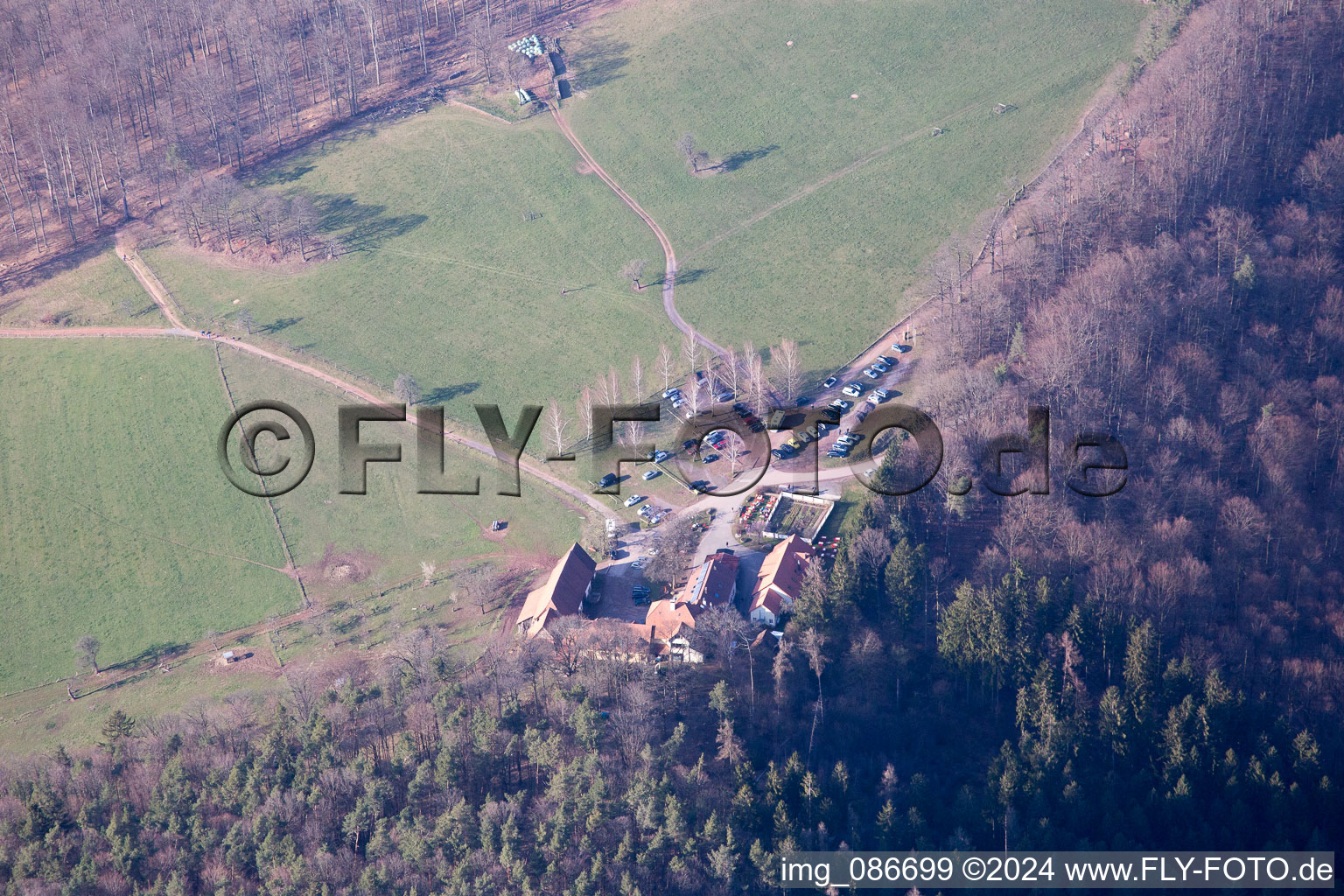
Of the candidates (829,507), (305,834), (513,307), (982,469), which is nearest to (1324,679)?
(982,469)

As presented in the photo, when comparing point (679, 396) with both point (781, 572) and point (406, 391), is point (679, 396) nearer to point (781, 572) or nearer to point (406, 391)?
point (406, 391)

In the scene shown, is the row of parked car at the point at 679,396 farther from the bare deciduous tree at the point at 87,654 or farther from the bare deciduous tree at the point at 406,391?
the bare deciduous tree at the point at 87,654

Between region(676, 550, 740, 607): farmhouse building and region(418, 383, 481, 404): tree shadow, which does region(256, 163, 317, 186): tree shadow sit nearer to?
region(418, 383, 481, 404): tree shadow

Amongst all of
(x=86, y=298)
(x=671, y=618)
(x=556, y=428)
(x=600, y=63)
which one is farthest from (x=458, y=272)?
(x=671, y=618)

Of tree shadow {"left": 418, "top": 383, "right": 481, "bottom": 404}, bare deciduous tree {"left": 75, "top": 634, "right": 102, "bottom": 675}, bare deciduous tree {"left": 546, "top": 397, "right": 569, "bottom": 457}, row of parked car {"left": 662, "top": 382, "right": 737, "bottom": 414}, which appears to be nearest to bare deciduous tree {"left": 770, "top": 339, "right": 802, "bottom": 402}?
row of parked car {"left": 662, "top": 382, "right": 737, "bottom": 414}

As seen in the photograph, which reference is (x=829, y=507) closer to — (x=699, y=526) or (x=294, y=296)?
(x=699, y=526)

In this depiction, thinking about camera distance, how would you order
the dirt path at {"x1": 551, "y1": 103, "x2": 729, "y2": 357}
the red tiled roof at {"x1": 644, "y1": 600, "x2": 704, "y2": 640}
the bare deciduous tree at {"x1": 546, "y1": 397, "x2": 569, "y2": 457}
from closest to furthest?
the red tiled roof at {"x1": 644, "y1": 600, "x2": 704, "y2": 640} < the bare deciduous tree at {"x1": 546, "y1": 397, "x2": 569, "y2": 457} < the dirt path at {"x1": 551, "y1": 103, "x2": 729, "y2": 357}
